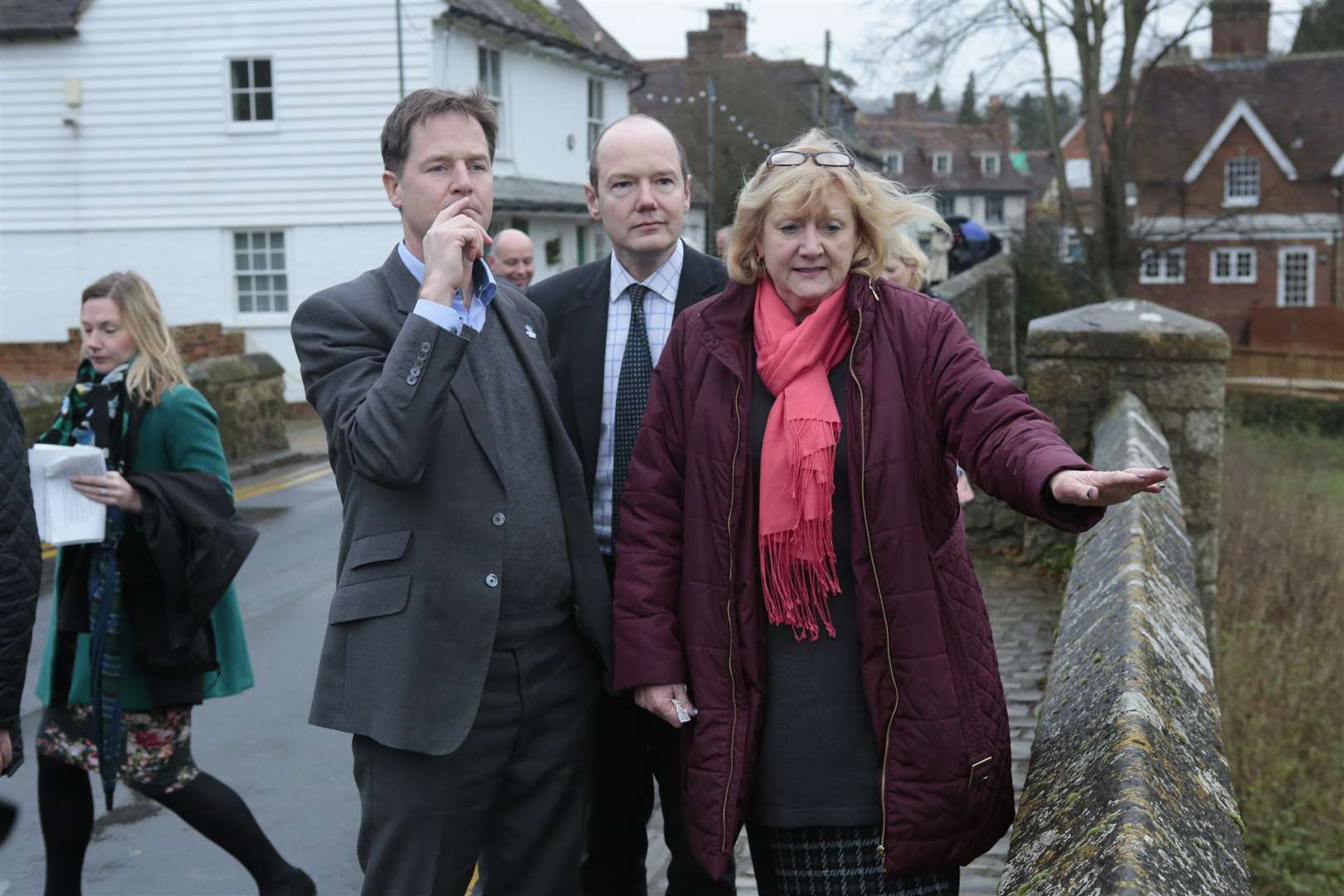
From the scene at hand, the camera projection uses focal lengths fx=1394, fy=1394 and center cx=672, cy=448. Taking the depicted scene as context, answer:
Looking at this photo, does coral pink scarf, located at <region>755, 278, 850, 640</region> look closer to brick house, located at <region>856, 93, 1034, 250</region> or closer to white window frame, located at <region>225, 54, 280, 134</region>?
white window frame, located at <region>225, 54, 280, 134</region>

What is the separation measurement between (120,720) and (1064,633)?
8.81 feet

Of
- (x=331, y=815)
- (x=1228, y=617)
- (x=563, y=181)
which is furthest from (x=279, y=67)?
(x=331, y=815)

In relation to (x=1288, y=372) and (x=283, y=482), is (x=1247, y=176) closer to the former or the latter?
(x=1288, y=372)

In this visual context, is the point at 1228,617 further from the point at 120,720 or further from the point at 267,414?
the point at 267,414

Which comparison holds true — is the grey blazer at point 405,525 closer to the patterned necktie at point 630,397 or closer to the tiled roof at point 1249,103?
the patterned necktie at point 630,397

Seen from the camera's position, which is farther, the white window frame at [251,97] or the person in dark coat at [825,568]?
the white window frame at [251,97]

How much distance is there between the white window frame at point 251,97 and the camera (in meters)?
21.2

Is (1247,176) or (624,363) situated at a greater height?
(1247,176)

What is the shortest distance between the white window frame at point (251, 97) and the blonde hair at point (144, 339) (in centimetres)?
1791

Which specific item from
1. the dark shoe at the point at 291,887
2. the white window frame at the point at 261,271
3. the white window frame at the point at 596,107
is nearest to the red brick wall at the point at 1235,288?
the white window frame at the point at 596,107

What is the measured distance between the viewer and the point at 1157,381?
623cm

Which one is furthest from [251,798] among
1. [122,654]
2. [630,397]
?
[630,397]

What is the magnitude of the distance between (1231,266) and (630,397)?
45008 mm

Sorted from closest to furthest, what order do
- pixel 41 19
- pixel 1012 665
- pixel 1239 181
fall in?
1. pixel 1012 665
2. pixel 41 19
3. pixel 1239 181
